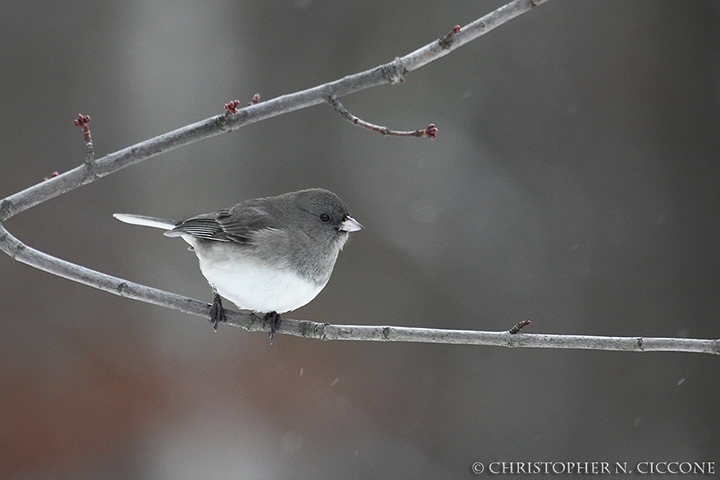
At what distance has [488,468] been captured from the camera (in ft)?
14.6

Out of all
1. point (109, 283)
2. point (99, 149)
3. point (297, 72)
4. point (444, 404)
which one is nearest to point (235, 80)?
point (297, 72)

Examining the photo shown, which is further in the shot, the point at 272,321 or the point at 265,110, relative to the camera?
the point at 272,321

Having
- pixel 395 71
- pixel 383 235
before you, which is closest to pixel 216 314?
pixel 395 71

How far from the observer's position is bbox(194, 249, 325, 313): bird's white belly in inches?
87.9

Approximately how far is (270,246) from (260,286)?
177mm

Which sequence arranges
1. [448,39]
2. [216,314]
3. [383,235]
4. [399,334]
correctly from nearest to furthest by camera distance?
[448,39] → [399,334] → [216,314] → [383,235]

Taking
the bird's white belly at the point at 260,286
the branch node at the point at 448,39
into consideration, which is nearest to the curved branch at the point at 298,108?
the branch node at the point at 448,39

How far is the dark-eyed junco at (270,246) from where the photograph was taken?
7.42 ft

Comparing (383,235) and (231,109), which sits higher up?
(383,235)

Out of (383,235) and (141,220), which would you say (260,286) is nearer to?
(141,220)

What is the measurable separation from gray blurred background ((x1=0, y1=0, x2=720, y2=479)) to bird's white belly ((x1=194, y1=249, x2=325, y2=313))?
8.69 feet

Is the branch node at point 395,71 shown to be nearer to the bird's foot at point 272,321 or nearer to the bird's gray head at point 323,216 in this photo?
the bird's gray head at point 323,216

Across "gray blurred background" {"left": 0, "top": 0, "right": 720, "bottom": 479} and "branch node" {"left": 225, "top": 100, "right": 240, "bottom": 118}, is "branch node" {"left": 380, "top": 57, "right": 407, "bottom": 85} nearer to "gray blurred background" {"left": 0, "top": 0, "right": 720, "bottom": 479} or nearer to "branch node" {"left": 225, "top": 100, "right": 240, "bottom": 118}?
"branch node" {"left": 225, "top": 100, "right": 240, "bottom": 118}

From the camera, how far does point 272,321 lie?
228 centimetres
